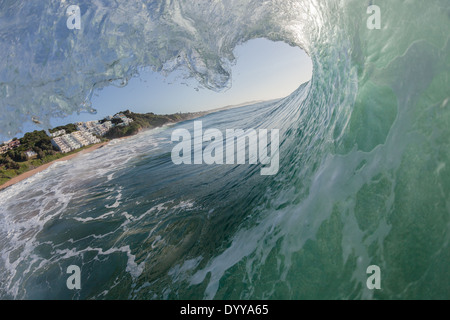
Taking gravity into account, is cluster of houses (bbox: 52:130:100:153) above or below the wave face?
below

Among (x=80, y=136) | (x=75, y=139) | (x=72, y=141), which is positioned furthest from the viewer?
(x=80, y=136)

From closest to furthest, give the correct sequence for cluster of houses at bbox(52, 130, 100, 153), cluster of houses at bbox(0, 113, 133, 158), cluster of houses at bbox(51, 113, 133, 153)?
cluster of houses at bbox(0, 113, 133, 158)
cluster of houses at bbox(52, 130, 100, 153)
cluster of houses at bbox(51, 113, 133, 153)

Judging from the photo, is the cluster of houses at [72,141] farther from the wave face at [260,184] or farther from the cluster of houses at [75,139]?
the wave face at [260,184]

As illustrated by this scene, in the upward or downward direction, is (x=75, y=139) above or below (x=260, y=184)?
below

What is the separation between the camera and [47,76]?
857 centimetres

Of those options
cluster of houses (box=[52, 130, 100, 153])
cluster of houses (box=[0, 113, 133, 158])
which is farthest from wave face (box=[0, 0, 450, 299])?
cluster of houses (box=[52, 130, 100, 153])

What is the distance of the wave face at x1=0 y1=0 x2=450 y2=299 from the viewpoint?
104 inches

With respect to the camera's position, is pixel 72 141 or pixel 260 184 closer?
pixel 260 184

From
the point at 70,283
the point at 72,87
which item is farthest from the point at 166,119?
the point at 70,283

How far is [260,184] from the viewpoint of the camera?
6016 millimetres

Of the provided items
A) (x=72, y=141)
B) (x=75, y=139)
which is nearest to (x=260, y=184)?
(x=72, y=141)

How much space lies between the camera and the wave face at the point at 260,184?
2652 millimetres

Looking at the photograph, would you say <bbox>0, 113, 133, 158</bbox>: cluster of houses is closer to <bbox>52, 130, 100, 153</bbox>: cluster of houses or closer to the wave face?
<bbox>52, 130, 100, 153</bbox>: cluster of houses

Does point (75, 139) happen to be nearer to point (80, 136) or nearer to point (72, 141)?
point (72, 141)
